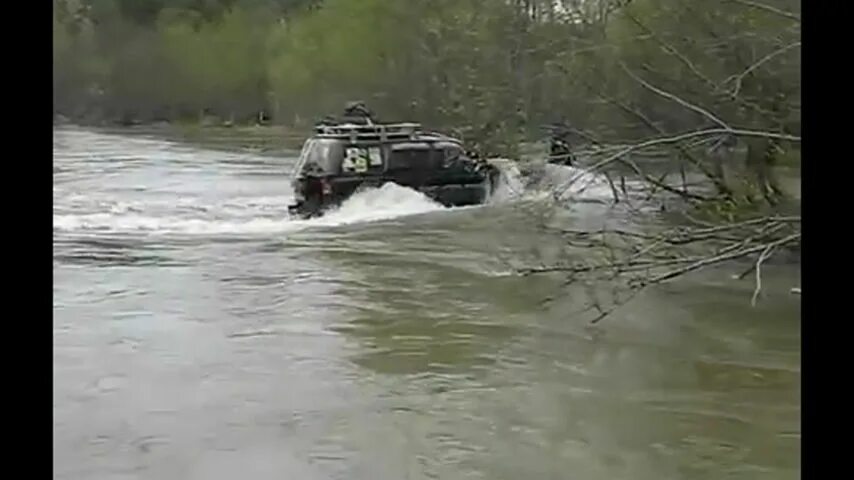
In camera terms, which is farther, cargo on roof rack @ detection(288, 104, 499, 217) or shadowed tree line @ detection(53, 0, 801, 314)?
cargo on roof rack @ detection(288, 104, 499, 217)

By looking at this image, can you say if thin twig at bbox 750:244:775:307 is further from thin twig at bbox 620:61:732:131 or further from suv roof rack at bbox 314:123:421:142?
suv roof rack at bbox 314:123:421:142

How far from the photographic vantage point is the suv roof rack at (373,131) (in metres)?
1.47

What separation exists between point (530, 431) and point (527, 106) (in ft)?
1.58

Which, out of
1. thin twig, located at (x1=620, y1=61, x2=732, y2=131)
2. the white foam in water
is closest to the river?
the white foam in water

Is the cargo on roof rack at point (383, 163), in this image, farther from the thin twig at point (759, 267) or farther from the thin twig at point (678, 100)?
the thin twig at point (759, 267)

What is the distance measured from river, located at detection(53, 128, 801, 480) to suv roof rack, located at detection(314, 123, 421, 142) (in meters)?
0.08

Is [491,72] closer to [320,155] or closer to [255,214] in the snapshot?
[320,155]

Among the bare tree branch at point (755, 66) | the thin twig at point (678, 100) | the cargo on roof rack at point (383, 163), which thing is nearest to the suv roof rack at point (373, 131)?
the cargo on roof rack at point (383, 163)

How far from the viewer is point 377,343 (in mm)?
1568

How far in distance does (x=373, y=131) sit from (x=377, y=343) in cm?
35

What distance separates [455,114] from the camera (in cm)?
148

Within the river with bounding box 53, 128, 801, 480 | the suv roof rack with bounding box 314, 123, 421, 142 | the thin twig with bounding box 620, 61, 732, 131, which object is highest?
the thin twig with bounding box 620, 61, 732, 131

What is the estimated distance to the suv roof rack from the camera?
1470 millimetres

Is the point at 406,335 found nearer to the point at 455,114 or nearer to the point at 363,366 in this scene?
the point at 363,366
